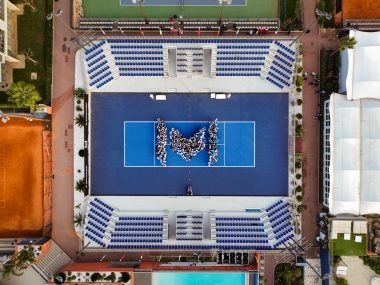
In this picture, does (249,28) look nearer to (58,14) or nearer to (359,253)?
(58,14)

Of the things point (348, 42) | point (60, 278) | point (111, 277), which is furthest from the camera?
point (111, 277)

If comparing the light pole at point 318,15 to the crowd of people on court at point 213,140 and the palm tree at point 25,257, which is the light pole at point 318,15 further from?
the palm tree at point 25,257

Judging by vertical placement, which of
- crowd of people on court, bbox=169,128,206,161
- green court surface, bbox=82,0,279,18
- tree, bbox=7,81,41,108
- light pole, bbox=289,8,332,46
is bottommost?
crowd of people on court, bbox=169,128,206,161

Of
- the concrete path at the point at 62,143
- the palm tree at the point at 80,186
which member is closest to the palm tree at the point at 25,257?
the concrete path at the point at 62,143

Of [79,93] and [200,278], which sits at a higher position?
[79,93]

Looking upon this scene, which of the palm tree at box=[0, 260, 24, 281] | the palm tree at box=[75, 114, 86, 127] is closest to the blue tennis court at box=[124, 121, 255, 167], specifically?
the palm tree at box=[75, 114, 86, 127]

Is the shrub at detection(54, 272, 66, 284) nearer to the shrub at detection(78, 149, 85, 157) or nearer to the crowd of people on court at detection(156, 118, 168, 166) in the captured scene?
the shrub at detection(78, 149, 85, 157)

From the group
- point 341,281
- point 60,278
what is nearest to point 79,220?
point 60,278

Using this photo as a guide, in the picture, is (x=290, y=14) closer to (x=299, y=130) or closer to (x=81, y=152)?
(x=299, y=130)
